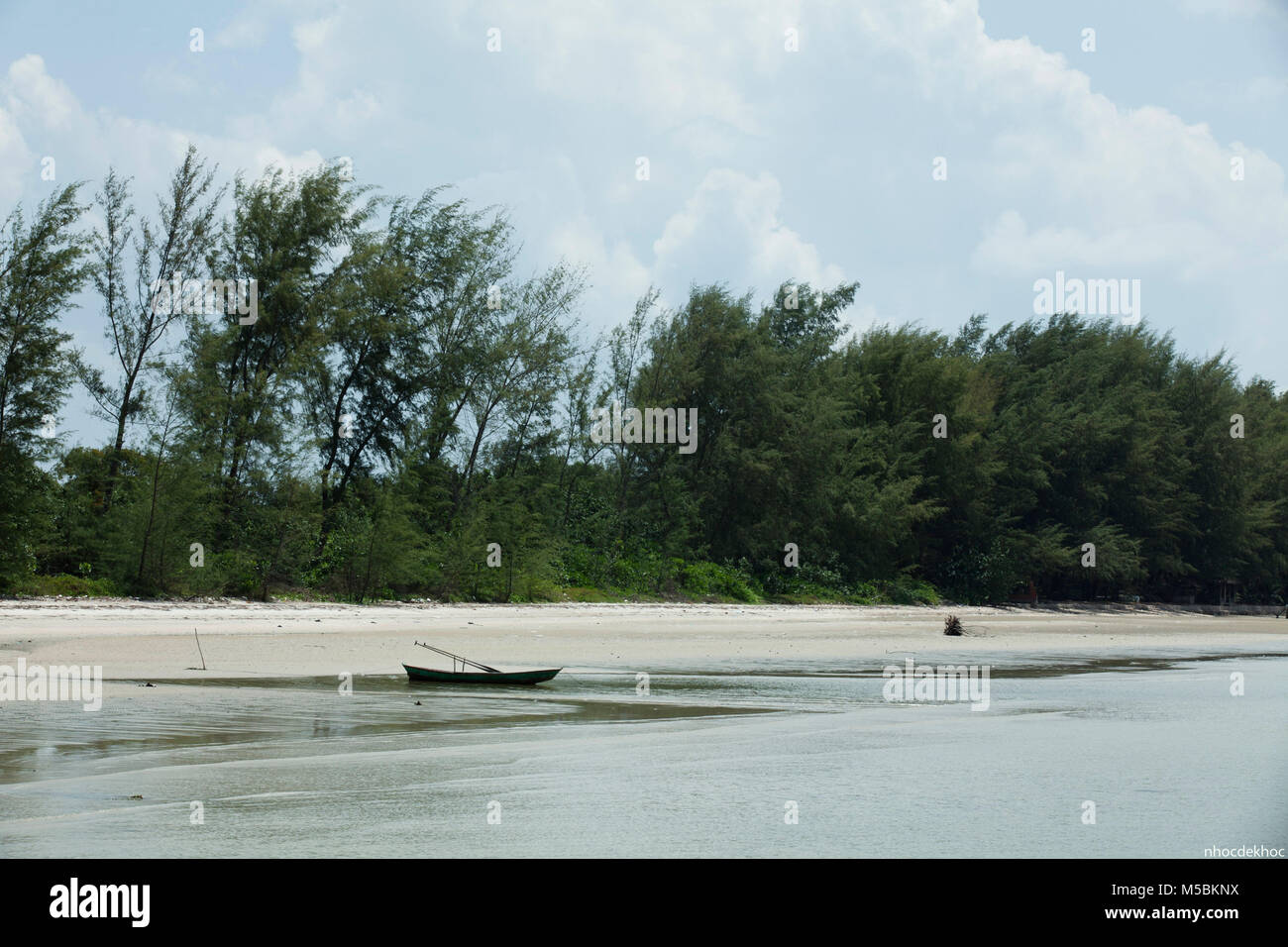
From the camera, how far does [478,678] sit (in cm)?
1645

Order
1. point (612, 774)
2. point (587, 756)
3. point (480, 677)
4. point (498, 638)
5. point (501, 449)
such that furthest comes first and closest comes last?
point (501, 449), point (498, 638), point (480, 677), point (587, 756), point (612, 774)

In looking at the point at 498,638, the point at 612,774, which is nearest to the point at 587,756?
the point at 612,774

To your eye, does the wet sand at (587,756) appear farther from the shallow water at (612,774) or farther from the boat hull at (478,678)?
the boat hull at (478,678)

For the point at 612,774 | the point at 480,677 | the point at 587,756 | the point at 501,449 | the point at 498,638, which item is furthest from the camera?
the point at 501,449

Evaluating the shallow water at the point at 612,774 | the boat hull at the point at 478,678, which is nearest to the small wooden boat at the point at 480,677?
the boat hull at the point at 478,678

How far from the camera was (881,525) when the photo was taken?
44312mm

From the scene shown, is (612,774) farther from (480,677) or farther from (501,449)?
(501,449)

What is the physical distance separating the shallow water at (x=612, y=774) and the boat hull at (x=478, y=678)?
1.35ft

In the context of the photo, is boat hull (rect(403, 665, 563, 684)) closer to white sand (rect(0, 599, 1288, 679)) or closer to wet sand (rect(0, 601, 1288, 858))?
wet sand (rect(0, 601, 1288, 858))

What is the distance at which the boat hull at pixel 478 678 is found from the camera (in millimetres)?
16375

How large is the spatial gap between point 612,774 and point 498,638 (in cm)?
1353

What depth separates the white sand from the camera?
1777 cm
